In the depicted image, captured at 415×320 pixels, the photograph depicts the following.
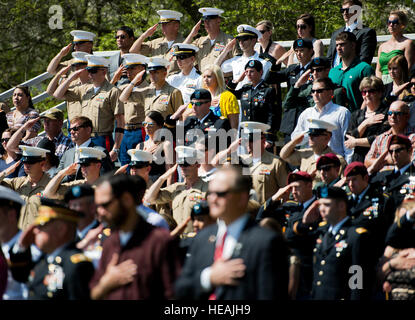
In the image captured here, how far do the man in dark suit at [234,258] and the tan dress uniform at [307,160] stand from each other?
12.8 ft

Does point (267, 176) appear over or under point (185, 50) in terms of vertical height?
under

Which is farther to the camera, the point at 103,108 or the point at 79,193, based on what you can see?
the point at 103,108

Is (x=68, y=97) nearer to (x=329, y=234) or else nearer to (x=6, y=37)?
(x=329, y=234)

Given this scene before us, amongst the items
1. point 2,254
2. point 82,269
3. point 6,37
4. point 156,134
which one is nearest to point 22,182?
A: point 156,134

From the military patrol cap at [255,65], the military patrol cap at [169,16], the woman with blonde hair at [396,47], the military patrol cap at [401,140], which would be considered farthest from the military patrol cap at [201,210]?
the military patrol cap at [169,16]

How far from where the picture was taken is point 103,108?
497 inches

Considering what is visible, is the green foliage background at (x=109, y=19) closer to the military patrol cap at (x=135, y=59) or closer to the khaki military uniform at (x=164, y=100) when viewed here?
the military patrol cap at (x=135, y=59)

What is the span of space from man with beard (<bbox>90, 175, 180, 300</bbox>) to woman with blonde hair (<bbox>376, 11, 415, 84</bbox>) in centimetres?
674

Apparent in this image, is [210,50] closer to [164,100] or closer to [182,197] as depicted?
[164,100]

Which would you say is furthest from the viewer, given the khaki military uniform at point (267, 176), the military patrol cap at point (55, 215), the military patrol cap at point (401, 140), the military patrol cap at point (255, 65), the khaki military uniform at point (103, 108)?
the khaki military uniform at point (103, 108)

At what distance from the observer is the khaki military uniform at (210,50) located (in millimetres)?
13297

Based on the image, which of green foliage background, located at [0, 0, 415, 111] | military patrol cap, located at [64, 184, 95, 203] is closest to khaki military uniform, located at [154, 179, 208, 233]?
military patrol cap, located at [64, 184, 95, 203]

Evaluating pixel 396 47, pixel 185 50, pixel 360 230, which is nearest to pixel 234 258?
pixel 360 230

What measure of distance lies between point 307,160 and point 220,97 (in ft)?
6.67
